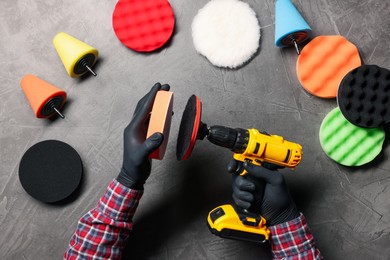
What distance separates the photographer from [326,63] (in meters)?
1.19

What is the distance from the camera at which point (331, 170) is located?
1.20 m

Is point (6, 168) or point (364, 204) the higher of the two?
point (6, 168)

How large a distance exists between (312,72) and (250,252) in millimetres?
503

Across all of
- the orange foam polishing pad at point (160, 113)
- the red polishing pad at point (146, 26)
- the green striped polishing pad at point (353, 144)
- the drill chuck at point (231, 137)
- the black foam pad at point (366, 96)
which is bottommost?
the green striped polishing pad at point (353, 144)

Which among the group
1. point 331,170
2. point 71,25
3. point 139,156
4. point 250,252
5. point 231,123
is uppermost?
point 71,25

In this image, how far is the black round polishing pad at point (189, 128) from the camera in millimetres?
941

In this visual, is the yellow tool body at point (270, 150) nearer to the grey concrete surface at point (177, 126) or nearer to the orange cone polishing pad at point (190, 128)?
the orange cone polishing pad at point (190, 128)

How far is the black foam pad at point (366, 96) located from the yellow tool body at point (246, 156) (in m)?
0.24

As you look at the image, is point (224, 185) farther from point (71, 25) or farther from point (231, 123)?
point (71, 25)

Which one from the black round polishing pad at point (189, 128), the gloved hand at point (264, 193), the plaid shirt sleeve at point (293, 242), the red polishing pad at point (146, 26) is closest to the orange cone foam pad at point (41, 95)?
the red polishing pad at point (146, 26)

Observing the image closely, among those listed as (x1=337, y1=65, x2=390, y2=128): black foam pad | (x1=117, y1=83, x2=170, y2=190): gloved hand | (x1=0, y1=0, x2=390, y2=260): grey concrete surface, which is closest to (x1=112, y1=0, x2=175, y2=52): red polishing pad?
(x1=0, y1=0, x2=390, y2=260): grey concrete surface

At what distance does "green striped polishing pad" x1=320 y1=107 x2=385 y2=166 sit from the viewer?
1.17 m

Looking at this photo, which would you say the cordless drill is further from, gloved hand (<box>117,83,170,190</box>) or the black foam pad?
the black foam pad

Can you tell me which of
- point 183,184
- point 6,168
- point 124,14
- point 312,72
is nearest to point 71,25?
point 124,14
